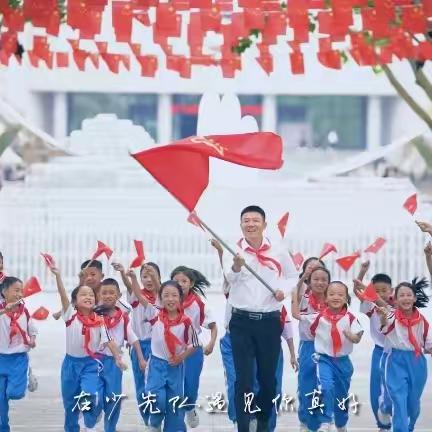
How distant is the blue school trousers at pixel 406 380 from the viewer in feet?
34.8

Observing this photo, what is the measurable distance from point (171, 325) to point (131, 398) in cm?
274

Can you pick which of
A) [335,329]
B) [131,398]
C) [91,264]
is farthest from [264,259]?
[131,398]

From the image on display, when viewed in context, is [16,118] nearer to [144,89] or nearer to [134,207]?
[134,207]

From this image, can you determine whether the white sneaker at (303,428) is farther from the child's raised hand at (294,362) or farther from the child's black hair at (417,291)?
the child's black hair at (417,291)

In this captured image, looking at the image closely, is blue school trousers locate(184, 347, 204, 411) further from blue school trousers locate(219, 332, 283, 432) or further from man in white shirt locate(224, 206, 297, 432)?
man in white shirt locate(224, 206, 297, 432)

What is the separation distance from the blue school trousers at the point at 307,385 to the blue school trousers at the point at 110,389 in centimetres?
136

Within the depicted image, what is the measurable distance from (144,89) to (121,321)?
32.3m

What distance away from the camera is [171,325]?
10758 millimetres

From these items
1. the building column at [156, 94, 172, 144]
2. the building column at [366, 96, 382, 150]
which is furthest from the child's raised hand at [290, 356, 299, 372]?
the building column at [366, 96, 382, 150]

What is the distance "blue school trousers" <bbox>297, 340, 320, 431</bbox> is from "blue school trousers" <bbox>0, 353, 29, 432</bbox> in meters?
2.02

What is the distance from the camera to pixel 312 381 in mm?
11406

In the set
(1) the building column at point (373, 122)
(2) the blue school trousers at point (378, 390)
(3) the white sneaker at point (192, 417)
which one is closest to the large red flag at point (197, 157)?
(2) the blue school trousers at point (378, 390)

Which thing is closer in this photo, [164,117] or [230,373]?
[230,373]

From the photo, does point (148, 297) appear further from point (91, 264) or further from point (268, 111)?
point (268, 111)
